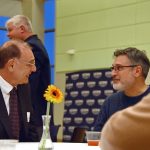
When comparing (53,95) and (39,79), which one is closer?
(53,95)

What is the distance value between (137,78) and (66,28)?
501 centimetres

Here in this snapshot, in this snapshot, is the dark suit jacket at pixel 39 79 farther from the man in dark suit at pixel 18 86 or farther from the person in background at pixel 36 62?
the man in dark suit at pixel 18 86

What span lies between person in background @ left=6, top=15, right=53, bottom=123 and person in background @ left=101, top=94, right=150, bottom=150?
9.92 feet

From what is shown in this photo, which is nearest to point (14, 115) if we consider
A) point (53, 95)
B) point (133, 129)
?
point (53, 95)

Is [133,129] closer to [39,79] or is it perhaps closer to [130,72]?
[130,72]

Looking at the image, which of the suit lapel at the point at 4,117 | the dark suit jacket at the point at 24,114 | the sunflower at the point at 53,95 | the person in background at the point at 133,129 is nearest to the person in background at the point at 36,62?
the dark suit jacket at the point at 24,114

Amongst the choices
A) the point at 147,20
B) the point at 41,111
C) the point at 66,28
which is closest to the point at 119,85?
the point at 41,111

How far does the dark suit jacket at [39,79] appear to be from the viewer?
12.5 ft

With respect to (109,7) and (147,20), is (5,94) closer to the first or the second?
(147,20)

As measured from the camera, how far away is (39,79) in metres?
A: 3.92

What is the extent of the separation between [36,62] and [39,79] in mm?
161

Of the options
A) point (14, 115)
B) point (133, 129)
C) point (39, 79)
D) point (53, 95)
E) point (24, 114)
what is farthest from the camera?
point (39, 79)

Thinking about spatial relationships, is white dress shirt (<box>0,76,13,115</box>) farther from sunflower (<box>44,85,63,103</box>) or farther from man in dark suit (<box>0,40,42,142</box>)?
sunflower (<box>44,85,63,103</box>)

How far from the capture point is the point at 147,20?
690cm
